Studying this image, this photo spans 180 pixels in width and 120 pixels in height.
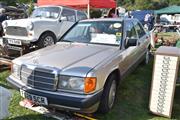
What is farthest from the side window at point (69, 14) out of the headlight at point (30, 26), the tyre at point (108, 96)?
the tyre at point (108, 96)

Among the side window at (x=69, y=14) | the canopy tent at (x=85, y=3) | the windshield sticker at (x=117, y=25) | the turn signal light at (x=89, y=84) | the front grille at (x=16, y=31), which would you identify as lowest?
the turn signal light at (x=89, y=84)

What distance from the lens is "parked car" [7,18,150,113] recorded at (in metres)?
3.74

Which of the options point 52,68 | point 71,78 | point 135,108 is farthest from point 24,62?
point 135,108

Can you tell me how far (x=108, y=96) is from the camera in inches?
168

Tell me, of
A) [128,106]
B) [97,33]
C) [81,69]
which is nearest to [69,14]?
[97,33]

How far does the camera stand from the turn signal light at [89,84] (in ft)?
12.2

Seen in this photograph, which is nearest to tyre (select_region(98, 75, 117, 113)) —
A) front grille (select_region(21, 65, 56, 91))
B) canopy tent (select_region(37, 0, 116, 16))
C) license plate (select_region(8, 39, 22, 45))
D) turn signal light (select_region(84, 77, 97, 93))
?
turn signal light (select_region(84, 77, 97, 93))

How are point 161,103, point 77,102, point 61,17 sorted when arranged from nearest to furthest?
1. point 77,102
2. point 161,103
3. point 61,17

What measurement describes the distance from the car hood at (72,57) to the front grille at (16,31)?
275 centimetres

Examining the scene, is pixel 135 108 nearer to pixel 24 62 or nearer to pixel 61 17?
pixel 24 62

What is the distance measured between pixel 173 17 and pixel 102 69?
106ft

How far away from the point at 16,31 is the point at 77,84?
476 centimetres

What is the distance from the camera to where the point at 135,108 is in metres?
4.90

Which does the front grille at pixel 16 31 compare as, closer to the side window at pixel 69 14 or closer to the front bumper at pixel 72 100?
the side window at pixel 69 14
